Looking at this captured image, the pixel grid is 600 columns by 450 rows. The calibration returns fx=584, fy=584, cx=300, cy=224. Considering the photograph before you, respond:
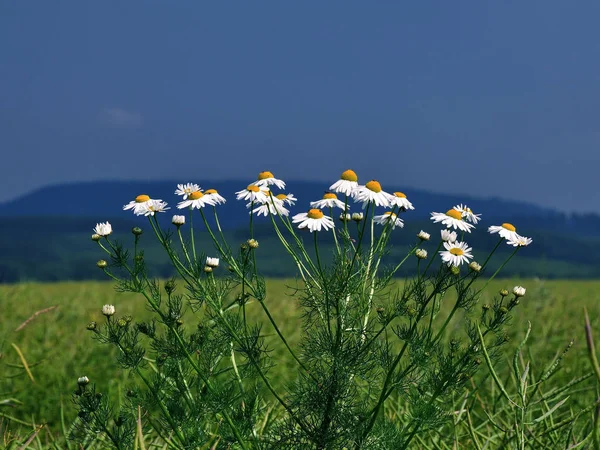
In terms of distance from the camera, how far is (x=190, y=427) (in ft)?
9.68

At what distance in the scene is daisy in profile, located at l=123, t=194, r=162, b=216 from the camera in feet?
8.83

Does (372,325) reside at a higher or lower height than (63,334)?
higher

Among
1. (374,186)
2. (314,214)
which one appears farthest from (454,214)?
(314,214)

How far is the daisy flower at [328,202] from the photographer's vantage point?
268 centimetres

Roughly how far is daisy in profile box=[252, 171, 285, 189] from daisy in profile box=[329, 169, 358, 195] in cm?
27

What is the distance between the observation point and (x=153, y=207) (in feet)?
9.16

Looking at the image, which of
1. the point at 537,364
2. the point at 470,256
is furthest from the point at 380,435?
the point at 537,364

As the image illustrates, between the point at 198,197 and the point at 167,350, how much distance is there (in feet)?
2.54

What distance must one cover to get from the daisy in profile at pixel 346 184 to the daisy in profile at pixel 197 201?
0.59 m

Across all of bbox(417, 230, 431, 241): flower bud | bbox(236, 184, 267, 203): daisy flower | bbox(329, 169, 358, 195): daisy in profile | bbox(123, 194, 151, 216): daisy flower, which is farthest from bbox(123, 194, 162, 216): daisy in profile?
bbox(417, 230, 431, 241): flower bud

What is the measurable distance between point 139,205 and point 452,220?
4.84ft

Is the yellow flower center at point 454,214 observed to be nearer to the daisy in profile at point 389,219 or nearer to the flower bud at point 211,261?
the daisy in profile at point 389,219

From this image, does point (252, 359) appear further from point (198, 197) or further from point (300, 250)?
point (198, 197)

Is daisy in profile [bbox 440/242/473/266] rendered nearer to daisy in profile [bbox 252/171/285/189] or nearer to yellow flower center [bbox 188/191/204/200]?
daisy in profile [bbox 252/171/285/189]
